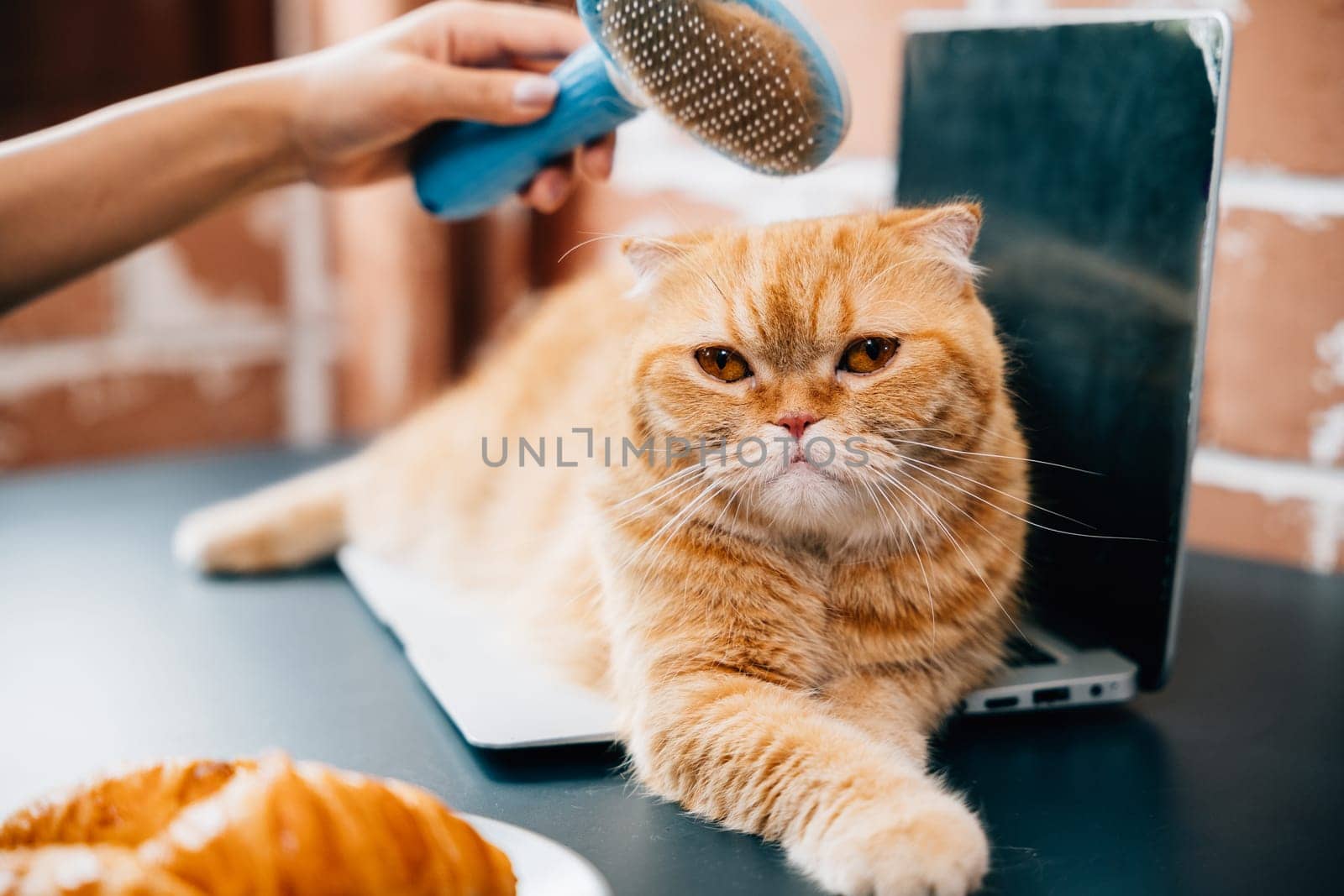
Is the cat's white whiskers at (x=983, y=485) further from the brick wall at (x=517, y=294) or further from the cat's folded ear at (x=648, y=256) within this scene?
the brick wall at (x=517, y=294)

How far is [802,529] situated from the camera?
837 millimetres

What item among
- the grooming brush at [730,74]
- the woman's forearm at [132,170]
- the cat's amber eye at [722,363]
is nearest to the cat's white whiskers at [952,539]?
the cat's amber eye at [722,363]

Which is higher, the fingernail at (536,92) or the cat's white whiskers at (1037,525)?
the fingernail at (536,92)

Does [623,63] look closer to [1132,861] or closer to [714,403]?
[714,403]

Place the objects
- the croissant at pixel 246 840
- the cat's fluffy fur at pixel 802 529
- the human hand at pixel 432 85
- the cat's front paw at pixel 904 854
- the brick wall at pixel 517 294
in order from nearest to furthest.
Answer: the croissant at pixel 246 840 < the cat's front paw at pixel 904 854 < the cat's fluffy fur at pixel 802 529 < the human hand at pixel 432 85 < the brick wall at pixel 517 294

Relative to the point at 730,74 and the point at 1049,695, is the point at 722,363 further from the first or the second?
the point at 1049,695

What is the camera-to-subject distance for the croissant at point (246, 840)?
530 mm

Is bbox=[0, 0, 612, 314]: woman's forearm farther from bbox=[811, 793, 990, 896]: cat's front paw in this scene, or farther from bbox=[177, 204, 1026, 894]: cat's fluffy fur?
bbox=[811, 793, 990, 896]: cat's front paw

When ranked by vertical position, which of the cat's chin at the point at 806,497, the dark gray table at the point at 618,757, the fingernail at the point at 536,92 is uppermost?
the fingernail at the point at 536,92

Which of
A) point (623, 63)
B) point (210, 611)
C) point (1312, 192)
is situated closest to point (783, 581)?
point (623, 63)

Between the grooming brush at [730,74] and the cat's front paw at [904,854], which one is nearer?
the cat's front paw at [904,854]

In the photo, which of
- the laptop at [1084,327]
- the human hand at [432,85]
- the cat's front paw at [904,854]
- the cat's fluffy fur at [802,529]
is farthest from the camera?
the human hand at [432,85]

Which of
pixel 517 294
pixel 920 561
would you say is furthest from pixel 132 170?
pixel 517 294

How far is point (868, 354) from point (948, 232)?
109mm
